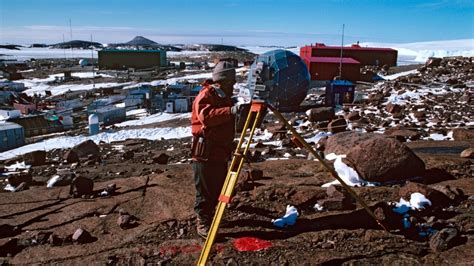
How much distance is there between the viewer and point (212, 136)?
4.54 metres

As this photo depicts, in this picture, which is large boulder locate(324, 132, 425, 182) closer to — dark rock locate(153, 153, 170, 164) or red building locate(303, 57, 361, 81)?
dark rock locate(153, 153, 170, 164)

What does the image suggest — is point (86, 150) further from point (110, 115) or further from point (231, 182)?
point (110, 115)

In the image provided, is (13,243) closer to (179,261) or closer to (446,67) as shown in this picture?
(179,261)

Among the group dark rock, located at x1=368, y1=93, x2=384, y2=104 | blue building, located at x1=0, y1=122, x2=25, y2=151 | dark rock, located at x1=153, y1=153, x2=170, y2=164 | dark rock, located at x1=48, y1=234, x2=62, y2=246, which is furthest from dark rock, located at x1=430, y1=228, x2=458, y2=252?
blue building, located at x1=0, y1=122, x2=25, y2=151

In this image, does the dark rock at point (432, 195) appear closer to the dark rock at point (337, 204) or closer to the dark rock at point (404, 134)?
the dark rock at point (337, 204)

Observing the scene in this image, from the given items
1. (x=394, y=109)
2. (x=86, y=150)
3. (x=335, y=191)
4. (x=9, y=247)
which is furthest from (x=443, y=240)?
(x=394, y=109)

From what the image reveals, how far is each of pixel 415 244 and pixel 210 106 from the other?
9.33 ft

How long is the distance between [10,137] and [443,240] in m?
17.6

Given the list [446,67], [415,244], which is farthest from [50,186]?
[446,67]

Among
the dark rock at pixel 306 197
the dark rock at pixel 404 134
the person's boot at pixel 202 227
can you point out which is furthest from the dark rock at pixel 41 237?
the dark rock at pixel 404 134

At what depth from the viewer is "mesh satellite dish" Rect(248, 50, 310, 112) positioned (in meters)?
17.2

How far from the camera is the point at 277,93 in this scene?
17.7m

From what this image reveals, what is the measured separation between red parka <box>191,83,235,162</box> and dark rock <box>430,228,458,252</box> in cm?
257

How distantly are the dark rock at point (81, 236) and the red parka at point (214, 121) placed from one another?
1.79 metres
